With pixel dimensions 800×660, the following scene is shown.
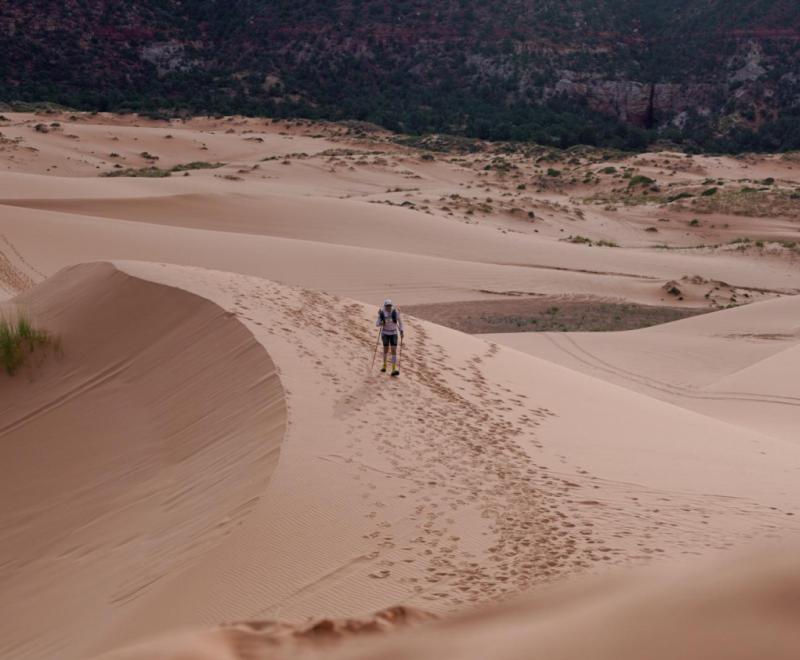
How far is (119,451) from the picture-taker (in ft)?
29.9

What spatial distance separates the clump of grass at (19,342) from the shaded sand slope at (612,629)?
7.18 meters

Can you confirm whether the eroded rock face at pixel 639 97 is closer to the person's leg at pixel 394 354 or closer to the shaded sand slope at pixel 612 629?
the person's leg at pixel 394 354

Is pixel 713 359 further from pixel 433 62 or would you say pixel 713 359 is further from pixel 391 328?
pixel 433 62

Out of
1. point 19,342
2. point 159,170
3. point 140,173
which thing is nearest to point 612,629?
point 19,342

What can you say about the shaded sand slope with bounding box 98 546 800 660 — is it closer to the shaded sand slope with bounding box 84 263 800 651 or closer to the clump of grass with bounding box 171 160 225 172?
the shaded sand slope with bounding box 84 263 800 651

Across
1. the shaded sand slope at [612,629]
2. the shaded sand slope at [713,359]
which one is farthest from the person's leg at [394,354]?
the shaded sand slope at [713,359]

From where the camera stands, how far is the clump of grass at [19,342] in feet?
37.3

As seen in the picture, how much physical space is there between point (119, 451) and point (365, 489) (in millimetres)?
3036

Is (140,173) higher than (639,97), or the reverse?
(639,97)

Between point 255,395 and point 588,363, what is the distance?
9.16m

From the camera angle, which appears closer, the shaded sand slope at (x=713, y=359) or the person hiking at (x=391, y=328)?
the person hiking at (x=391, y=328)

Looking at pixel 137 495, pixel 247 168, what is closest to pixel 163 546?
pixel 137 495

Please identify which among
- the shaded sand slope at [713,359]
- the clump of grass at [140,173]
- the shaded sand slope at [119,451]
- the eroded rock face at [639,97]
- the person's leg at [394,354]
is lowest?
the shaded sand slope at [713,359]

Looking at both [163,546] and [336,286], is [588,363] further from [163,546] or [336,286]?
[163,546]
